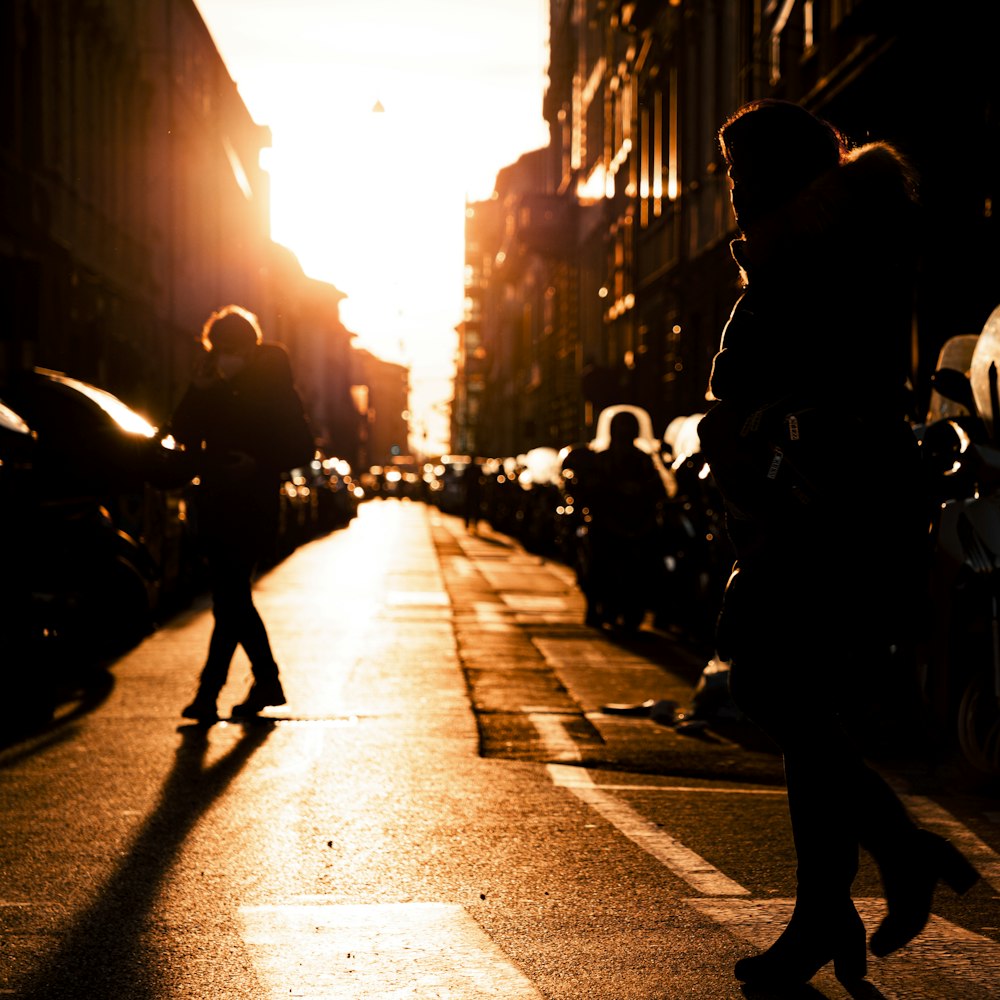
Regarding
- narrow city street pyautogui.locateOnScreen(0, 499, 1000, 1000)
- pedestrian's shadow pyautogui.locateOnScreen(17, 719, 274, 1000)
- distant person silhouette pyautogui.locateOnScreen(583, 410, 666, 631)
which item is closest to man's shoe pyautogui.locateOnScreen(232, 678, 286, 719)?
narrow city street pyautogui.locateOnScreen(0, 499, 1000, 1000)

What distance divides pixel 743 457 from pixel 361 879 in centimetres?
191

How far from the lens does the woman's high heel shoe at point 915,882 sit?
12.1 feet

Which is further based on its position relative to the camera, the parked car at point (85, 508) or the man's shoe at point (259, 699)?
the parked car at point (85, 508)

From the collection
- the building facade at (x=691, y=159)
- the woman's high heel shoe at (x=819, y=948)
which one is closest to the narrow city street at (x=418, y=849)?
the woman's high heel shoe at (x=819, y=948)

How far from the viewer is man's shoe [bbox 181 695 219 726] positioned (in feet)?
26.8

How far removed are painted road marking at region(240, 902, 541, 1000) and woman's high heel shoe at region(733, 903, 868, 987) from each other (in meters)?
0.51

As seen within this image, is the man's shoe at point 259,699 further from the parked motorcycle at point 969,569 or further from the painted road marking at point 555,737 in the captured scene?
the parked motorcycle at point 969,569

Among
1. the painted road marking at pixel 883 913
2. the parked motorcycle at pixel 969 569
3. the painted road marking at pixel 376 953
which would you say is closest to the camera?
the painted road marking at pixel 376 953

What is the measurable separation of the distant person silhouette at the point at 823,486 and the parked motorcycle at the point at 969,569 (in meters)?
2.51

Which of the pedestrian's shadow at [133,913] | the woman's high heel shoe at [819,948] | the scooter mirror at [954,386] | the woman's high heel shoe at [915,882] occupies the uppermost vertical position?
the scooter mirror at [954,386]

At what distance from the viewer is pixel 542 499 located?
1187 inches

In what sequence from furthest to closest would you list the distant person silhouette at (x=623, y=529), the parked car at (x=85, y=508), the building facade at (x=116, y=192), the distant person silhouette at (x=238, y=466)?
the building facade at (x=116, y=192) → the distant person silhouette at (x=623, y=529) → the parked car at (x=85, y=508) → the distant person silhouette at (x=238, y=466)

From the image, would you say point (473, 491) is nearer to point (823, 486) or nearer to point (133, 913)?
point (133, 913)

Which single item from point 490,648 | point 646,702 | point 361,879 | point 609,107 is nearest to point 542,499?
point 609,107
